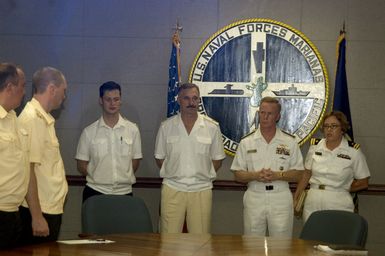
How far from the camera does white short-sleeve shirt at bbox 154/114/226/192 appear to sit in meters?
5.72

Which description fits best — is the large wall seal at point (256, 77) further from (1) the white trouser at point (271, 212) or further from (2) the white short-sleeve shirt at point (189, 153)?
(1) the white trouser at point (271, 212)

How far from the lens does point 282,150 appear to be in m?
5.65

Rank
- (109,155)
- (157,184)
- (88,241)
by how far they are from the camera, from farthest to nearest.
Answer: (157,184)
(109,155)
(88,241)

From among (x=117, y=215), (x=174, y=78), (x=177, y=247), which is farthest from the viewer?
(x=174, y=78)

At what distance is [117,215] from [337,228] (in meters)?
1.46

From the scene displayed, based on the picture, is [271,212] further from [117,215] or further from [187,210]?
[117,215]

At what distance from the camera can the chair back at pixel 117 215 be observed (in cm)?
460

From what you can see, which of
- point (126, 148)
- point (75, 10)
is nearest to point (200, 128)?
point (126, 148)

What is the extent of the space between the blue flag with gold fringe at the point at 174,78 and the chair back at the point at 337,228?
2301 millimetres

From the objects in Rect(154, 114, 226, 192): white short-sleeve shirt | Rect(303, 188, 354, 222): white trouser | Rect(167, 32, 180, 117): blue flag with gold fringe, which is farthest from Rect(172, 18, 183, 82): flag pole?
Rect(303, 188, 354, 222): white trouser

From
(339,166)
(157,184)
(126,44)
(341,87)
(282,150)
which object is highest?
(126,44)

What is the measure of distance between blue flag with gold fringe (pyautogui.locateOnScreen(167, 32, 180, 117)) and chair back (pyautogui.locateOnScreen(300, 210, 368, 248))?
2.30m

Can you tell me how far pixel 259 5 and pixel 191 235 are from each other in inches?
120

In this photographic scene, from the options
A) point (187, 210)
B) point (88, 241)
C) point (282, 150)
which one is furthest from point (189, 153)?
point (88, 241)
